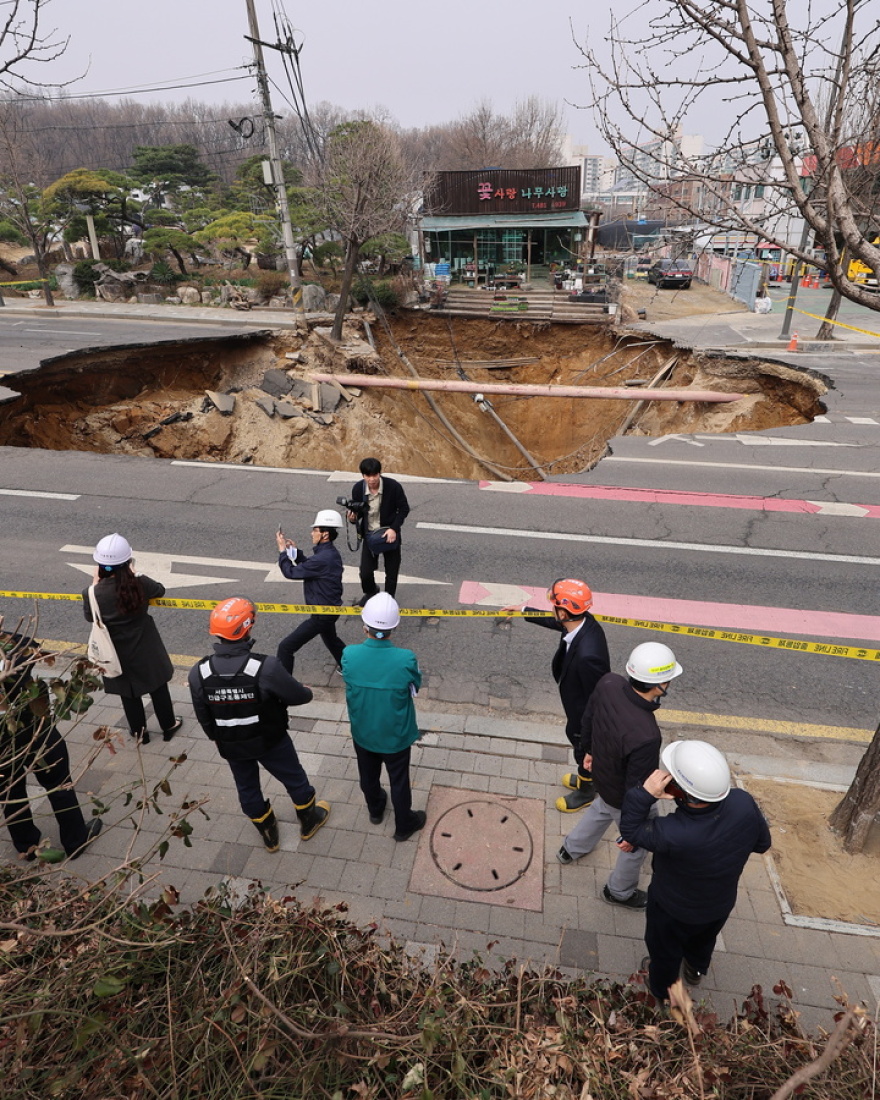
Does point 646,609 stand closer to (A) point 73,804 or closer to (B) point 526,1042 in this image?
(B) point 526,1042

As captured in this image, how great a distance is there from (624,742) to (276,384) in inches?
545

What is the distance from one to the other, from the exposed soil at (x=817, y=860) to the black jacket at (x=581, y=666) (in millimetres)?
1640

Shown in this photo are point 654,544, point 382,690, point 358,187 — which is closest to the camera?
point 382,690

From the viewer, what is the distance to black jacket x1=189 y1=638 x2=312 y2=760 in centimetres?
388

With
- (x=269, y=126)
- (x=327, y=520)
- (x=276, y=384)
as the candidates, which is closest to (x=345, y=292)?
(x=269, y=126)

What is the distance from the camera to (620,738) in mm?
3682

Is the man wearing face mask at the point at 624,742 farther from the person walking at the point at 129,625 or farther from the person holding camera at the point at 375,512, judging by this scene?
the person holding camera at the point at 375,512

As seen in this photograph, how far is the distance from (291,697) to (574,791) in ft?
7.71

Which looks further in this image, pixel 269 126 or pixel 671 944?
pixel 269 126

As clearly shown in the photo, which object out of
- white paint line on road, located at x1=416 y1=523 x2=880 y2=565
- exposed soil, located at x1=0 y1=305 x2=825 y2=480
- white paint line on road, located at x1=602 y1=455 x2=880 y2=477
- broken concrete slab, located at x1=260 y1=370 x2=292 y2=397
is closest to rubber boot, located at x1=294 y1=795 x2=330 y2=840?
white paint line on road, located at x1=416 y1=523 x2=880 y2=565

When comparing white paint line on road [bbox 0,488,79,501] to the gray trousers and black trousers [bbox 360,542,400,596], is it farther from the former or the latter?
the gray trousers

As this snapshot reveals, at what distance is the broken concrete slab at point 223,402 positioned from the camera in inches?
571

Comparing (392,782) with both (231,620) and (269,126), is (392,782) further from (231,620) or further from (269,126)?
(269,126)

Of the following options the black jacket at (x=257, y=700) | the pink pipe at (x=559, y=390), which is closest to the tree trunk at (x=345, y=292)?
the pink pipe at (x=559, y=390)
